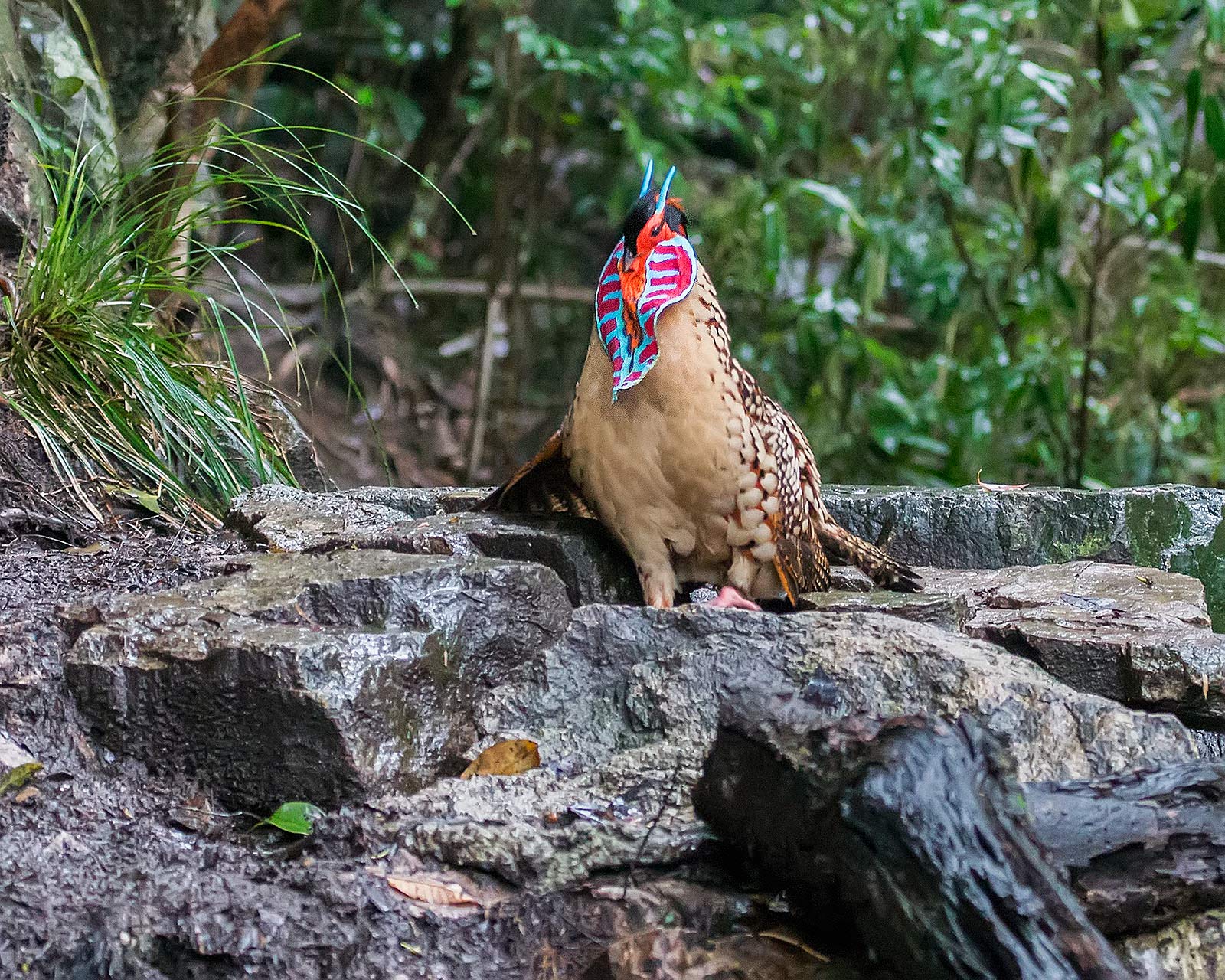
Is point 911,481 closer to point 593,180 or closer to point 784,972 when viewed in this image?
point 593,180

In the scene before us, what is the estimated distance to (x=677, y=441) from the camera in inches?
108

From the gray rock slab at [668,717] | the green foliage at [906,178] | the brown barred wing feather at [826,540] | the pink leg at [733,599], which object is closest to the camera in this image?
the gray rock slab at [668,717]

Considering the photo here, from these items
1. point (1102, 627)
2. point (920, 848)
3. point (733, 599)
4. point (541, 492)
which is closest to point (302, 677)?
point (920, 848)

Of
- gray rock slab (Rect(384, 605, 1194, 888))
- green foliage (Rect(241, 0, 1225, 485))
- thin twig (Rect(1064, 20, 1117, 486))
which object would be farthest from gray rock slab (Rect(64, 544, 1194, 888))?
thin twig (Rect(1064, 20, 1117, 486))

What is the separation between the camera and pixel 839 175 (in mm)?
7301

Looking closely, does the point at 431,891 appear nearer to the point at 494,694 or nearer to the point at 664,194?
the point at 494,694

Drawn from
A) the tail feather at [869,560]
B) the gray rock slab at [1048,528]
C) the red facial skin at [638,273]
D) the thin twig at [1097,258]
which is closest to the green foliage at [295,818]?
the red facial skin at [638,273]

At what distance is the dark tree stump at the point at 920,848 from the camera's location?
1526mm

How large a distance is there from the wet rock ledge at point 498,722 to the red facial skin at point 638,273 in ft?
1.78

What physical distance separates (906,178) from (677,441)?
409cm

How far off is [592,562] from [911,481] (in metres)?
4.15

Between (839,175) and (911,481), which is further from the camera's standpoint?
(839,175)

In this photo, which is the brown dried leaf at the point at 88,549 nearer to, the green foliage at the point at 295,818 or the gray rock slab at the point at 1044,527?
the gray rock slab at the point at 1044,527

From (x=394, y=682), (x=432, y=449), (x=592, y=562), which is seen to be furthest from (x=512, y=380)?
(x=394, y=682)
